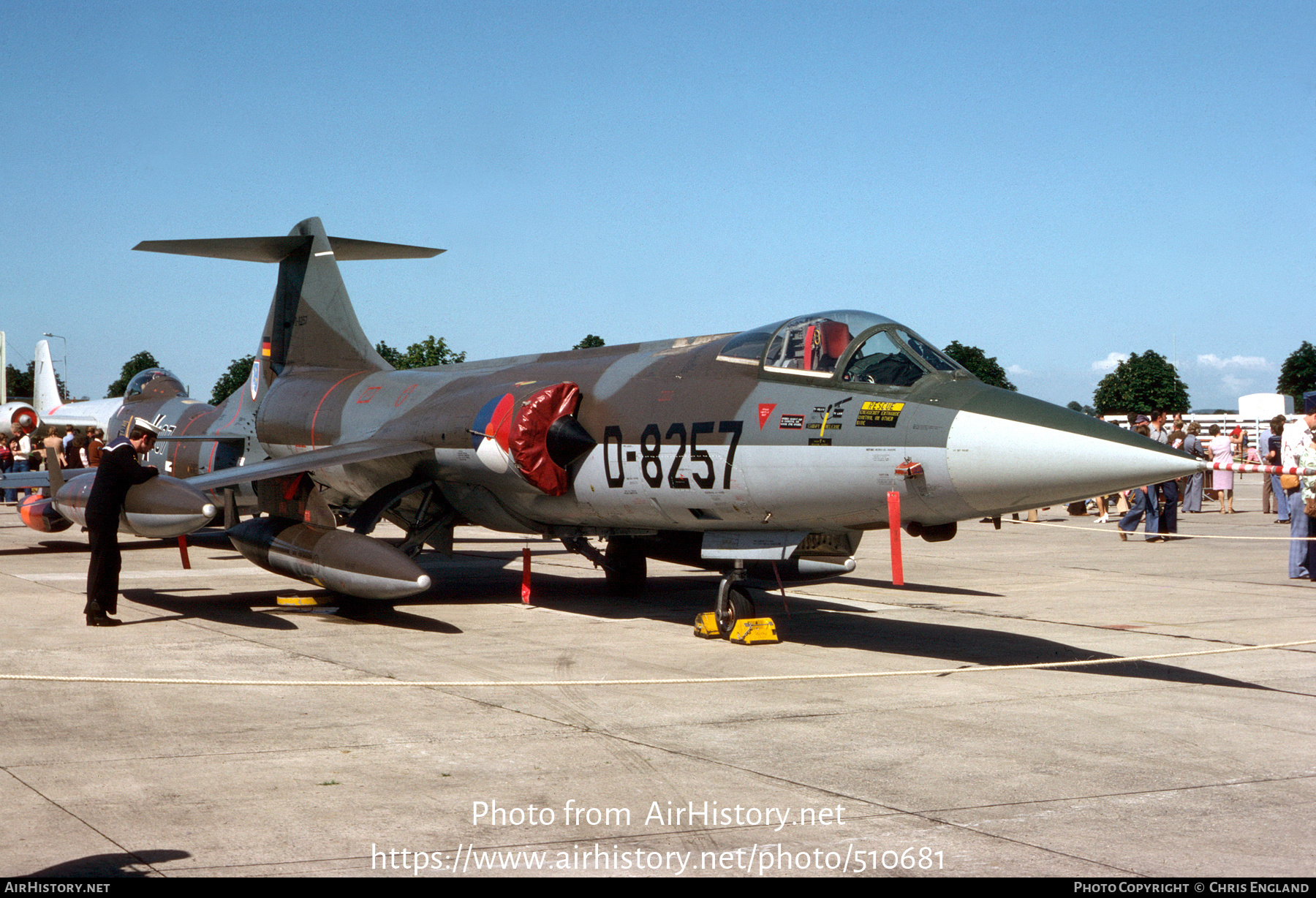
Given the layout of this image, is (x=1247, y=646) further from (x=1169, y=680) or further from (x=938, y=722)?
(x=938, y=722)

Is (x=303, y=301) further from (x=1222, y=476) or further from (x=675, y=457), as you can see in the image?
(x=1222, y=476)

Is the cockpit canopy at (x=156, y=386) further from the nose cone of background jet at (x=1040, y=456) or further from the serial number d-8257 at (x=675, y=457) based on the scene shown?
the nose cone of background jet at (x=1040, y=456)

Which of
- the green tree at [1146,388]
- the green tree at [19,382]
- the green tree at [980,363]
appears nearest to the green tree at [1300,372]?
the green tree at [1146,388]

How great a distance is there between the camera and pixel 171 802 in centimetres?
477

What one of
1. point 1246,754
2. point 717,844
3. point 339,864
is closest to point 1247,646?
point 1246,754

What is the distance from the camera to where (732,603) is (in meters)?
9.63

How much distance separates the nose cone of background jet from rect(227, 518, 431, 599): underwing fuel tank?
469cm

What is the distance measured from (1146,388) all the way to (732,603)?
84.9 metres

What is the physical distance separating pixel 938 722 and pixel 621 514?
4237 millimetres

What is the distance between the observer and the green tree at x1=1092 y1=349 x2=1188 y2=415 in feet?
279

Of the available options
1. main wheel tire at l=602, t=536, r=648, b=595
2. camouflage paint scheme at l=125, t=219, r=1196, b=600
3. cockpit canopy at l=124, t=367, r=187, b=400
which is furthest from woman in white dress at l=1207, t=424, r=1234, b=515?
cockpit canopy at l=124, t=367, r=187, b=400

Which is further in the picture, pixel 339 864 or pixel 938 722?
pixel 938 722

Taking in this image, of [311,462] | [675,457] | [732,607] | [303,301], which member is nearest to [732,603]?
[732,607]

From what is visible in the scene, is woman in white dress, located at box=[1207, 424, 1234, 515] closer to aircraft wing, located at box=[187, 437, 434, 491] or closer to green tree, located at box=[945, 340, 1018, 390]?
aircraft wing, located at box=[187, 437, 434, 491]
